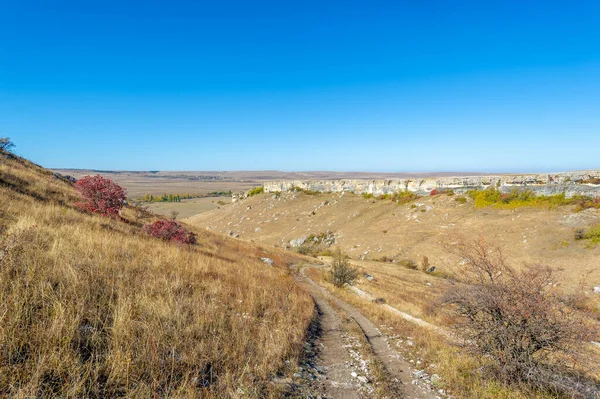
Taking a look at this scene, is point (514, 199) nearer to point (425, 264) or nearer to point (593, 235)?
point (593, 235)

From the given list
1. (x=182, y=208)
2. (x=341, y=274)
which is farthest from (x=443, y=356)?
(x=182, y=208)

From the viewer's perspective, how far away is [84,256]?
20.9 ft

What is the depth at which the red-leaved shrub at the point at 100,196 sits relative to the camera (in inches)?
613

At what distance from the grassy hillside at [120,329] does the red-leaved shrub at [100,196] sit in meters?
8.43

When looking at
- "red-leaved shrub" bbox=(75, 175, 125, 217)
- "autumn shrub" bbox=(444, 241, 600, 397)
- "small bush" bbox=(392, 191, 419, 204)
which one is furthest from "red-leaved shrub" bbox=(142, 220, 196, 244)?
"small bush" bbox=(392, 191, 419, 204)

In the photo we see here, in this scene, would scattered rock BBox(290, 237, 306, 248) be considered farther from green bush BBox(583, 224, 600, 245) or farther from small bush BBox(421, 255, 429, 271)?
green bush BBox(583, 224, 600, 245)

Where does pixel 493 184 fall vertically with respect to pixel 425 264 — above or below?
above

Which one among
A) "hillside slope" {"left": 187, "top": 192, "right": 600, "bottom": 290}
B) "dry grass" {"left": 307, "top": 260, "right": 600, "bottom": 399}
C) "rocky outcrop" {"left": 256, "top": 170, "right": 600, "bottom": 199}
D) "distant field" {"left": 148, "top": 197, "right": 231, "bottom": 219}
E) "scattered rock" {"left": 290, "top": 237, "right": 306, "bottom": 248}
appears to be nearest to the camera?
"dry grass" {"left": 307, "top": 260, "right": 600, "bottom": 399}

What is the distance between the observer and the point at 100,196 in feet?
52.6

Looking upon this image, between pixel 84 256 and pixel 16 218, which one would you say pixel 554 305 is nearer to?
pixel 84 256

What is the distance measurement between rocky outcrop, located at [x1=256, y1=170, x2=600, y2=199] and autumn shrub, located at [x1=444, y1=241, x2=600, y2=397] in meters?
40.3

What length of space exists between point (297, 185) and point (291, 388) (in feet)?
242

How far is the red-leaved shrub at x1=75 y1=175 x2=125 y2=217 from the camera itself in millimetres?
15578

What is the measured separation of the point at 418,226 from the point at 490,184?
14479 millimetres
